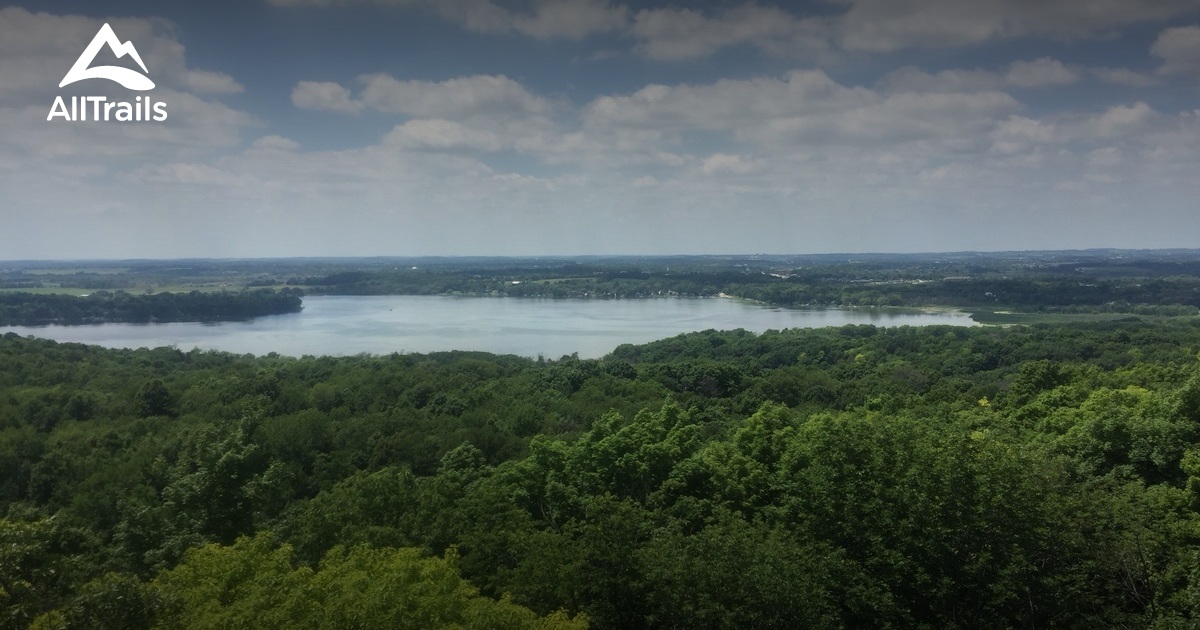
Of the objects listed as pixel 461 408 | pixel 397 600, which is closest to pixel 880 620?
pixel 397 600

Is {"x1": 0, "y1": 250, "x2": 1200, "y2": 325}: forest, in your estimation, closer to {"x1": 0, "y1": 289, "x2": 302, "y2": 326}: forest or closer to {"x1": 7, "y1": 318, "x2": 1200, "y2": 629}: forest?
{"x1": 0, "y1": 289, "x2": 302, "y2": 326}: forest

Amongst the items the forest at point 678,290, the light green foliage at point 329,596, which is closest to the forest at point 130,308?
the forest at point 678,290

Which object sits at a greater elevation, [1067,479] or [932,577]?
[1067,479]

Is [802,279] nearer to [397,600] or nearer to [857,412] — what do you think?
[857,412]

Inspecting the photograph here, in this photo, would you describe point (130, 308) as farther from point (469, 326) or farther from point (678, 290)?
point (678, 290)

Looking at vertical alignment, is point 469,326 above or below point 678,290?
below

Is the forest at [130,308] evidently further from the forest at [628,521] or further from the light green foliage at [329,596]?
the light green foliage at [329,596]

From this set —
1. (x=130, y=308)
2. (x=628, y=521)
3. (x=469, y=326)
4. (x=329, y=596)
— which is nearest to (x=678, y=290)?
(x=469, y=326)
